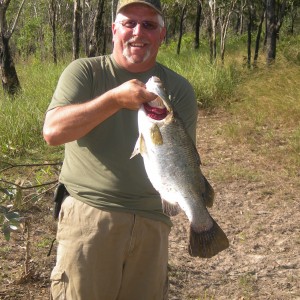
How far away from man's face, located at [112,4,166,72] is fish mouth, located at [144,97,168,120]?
0.50 metres

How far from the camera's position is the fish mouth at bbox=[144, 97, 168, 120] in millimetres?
2062

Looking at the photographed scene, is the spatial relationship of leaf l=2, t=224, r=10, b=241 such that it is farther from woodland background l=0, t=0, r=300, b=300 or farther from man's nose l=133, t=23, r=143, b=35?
man's nose l=133, t=23, r=143, b=35

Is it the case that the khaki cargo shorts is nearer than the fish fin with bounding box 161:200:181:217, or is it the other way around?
the fish fin with bounding box 161:200:181:217

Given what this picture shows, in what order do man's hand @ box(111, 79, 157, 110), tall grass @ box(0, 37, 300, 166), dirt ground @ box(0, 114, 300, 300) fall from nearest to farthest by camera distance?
man's hand @ box(111, 79, 157, 110), dirt ground @ box(0, 114, 300, 300), tall grass @ box(0, 37, 300, 166)

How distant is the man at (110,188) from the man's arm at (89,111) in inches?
5.3

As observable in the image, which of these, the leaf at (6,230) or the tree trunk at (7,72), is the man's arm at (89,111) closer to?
the leaf at (6,230)

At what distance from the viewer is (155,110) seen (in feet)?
6.81

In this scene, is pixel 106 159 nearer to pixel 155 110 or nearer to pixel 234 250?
pixel 155 110

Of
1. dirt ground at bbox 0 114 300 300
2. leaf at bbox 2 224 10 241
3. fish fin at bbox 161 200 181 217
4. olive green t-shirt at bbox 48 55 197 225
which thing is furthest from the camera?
dirt ground at bbox 0 114 300 300

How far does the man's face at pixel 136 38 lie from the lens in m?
2.50

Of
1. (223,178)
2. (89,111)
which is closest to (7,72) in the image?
(223,178)

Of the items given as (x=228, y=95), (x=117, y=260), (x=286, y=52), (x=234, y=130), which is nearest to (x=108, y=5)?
(x=286, y=52)

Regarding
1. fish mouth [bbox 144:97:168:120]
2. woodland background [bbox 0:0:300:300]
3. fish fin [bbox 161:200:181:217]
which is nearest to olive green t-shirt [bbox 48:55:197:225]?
fish fin [bbox 161:200:181:217]

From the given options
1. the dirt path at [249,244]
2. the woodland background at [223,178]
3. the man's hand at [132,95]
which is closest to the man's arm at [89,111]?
the man's hand at [132,95]
